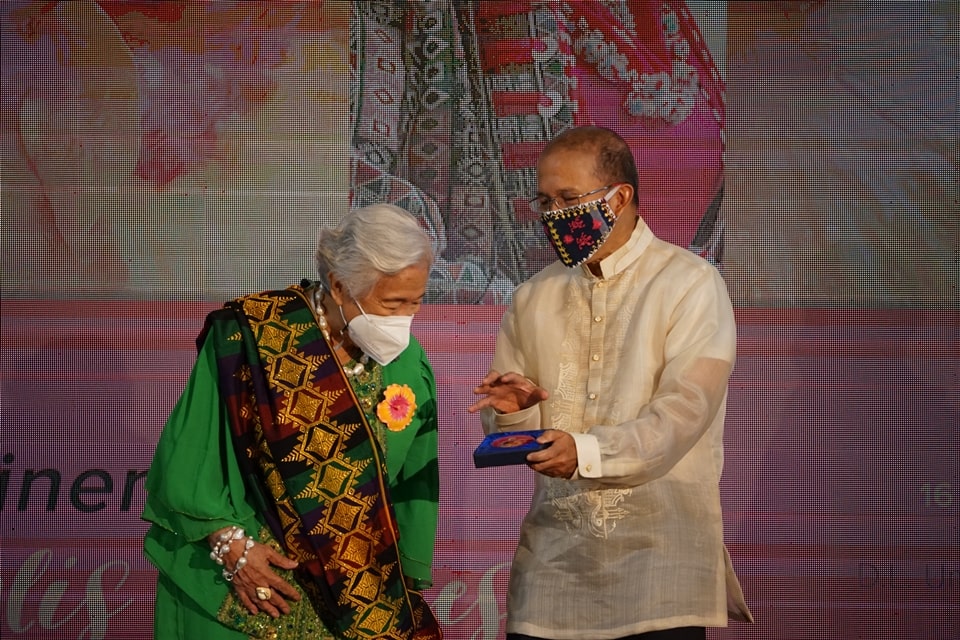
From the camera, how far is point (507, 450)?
7.80ft

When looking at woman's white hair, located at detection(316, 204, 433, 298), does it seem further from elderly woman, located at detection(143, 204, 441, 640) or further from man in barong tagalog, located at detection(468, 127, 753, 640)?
man in barong tagalog, located at detection(468, 127, 753, 640)

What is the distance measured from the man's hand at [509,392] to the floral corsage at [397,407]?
0.16 meters

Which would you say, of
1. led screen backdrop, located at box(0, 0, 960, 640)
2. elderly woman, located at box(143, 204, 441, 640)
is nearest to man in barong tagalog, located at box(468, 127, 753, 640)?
elderly woman, located at box(143, 204, 441, 640)

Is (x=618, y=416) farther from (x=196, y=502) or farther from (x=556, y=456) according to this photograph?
(x=196, y=502)

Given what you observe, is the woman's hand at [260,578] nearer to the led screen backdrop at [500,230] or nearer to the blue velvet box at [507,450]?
the blue velvet box at [507,450]

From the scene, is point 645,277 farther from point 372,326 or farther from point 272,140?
point 272,140

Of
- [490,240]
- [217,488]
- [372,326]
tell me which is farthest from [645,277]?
[490,240]

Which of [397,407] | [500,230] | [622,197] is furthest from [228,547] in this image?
[500,230]

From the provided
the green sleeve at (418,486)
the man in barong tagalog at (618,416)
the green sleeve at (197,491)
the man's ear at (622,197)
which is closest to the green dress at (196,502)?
the green sleeve at (197,491)

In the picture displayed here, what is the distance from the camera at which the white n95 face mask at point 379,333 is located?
2.70 meters

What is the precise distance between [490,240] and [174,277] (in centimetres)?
116

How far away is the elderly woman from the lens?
2604 millimetres

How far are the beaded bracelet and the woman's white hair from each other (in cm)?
58

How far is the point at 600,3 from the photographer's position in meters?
4.39
